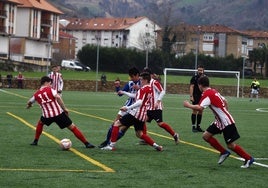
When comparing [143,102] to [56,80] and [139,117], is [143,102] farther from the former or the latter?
[56,80]

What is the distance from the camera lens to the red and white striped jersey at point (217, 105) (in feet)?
42.7

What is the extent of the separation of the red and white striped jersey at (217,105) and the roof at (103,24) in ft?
445

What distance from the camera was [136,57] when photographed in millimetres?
78750

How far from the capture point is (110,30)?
154 metres

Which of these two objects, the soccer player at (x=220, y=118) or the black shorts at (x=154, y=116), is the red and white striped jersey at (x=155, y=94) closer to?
the black shorts at (x=154, y=116)

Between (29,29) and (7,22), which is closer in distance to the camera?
(7,22)

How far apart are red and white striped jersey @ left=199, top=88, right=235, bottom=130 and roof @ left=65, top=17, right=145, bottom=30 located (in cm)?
13576

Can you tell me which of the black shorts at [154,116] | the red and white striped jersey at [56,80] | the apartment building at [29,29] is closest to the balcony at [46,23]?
the apartment building at [29,29]

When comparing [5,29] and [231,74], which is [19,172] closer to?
[231,74]

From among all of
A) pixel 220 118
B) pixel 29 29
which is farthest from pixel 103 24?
pixel 220 118

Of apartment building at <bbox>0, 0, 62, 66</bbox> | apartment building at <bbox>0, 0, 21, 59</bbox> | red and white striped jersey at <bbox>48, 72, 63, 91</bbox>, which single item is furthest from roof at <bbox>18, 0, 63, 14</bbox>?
red and white striped jersey at <bbox>48, 72, 63, 91</bbox>

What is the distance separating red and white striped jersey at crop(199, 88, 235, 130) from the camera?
513 inches

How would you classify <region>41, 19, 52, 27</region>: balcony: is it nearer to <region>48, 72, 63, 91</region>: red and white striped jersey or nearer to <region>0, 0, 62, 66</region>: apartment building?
<region>0, 0, 62, 66</region>: apartment building

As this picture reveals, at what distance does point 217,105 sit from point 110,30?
466 feet
